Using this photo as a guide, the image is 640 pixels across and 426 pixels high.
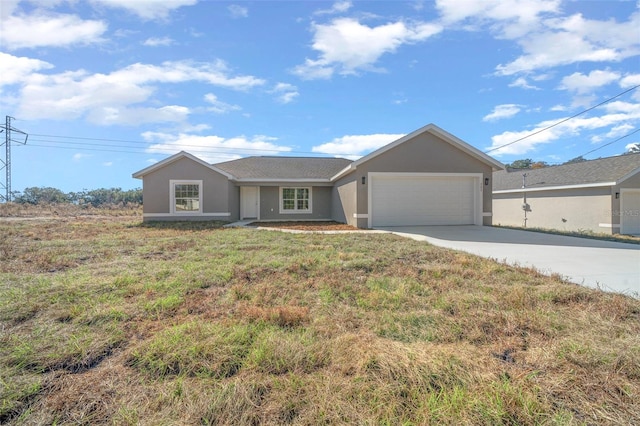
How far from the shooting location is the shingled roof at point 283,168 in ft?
61.0

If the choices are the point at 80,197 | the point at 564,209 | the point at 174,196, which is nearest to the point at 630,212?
the point at 564,209

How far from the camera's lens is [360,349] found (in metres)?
2.83

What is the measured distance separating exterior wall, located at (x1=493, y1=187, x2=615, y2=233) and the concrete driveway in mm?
8510

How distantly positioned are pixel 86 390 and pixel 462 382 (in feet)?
9.33

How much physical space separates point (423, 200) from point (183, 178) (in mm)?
12415

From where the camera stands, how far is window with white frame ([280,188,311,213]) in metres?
19.2

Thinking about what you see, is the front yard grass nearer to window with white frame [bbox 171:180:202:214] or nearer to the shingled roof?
window with white frame [bbox 171:180:202:214]

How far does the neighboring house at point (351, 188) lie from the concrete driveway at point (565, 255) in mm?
3198

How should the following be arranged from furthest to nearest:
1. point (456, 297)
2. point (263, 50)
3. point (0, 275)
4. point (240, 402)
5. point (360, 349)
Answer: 1. point (263, 50)
2. point (0, 275)
3. point (456, 297)
4. point (360, 349)
5. point (240, 402)

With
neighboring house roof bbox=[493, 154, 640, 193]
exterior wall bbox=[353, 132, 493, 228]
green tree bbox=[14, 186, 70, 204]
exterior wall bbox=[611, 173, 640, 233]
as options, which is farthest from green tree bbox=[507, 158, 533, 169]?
green tree bbox=[14, 186, 70, 204]

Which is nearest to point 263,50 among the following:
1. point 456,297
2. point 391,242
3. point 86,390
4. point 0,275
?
point 391,242

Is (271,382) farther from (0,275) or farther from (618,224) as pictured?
(618,224)

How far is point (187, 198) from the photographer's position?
1694cm

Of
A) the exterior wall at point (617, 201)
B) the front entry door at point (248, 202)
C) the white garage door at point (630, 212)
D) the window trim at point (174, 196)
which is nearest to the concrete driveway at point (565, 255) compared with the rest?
the exterior wall at point (617, 201)
